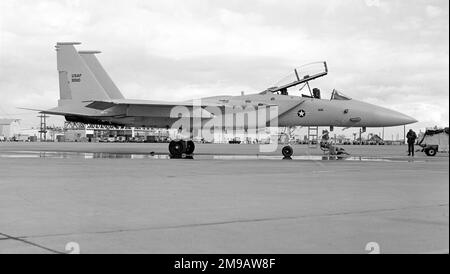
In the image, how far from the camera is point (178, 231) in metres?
5.62

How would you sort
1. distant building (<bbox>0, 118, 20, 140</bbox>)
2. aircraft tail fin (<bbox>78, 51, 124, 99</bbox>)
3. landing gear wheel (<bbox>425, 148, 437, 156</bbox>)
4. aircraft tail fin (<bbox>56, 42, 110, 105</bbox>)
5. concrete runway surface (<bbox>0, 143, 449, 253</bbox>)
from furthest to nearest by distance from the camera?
distant building (<bbox>0, 118, 20, 140</bbox>) < landing gear wheel (<bbox>425, 148, 437, 156</bbox>) < aircraft tail fin (<bbox>78, 51, 124, 99</bbox>) < aircraft tail fin (<bbox>56, 42, 110, 105</bbox>) < concrete runway surface (<bbox>0, 143, 449, 253</bbox>)

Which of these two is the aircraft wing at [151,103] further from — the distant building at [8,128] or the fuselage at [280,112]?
the distant building at [8,128]

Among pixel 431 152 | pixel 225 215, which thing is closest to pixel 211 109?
pixel 431 152

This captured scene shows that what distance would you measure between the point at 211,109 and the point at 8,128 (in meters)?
103

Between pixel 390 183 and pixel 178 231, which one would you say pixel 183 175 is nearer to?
pixel 390 183

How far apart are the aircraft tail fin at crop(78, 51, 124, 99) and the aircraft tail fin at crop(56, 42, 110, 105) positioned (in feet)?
2.69

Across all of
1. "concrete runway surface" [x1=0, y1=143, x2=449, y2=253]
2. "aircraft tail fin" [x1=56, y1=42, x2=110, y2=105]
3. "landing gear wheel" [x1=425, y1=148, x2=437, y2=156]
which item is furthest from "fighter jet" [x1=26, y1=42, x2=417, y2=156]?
"concrete runway surface" [x1=0, y1=143, x2=449, y2=253]

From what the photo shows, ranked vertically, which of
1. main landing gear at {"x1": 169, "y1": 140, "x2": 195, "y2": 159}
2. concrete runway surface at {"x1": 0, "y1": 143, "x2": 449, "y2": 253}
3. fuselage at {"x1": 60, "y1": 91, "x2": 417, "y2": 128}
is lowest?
concrete runway surface at {"x1": 0, "y1": 143, "x2": 449, "y2": 253}

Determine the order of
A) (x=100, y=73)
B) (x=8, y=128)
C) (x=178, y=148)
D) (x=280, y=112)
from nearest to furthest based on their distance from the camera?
(x=178, y=148) → (x=280, y=112) → (x=100, y=73) → (x=8, y=128)

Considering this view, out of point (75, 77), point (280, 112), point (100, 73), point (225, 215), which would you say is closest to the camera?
point (225, 215)

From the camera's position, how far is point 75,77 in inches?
996

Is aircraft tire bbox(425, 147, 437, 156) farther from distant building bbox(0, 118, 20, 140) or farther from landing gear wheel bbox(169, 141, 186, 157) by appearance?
distant building bbox(0, 118, 20, 140)

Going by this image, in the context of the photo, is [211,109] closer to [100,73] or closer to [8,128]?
[100,73]

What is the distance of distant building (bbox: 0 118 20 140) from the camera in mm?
112213
